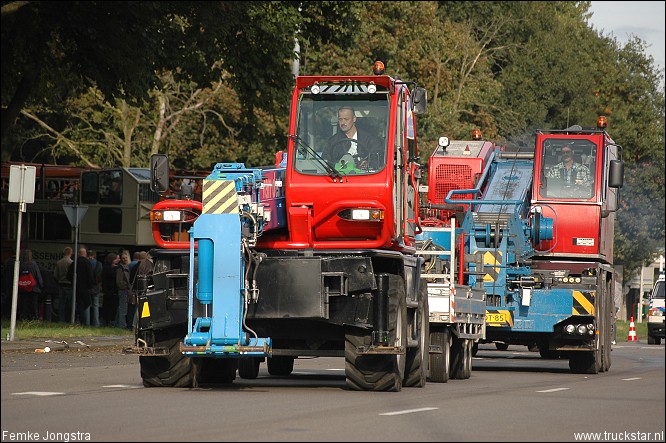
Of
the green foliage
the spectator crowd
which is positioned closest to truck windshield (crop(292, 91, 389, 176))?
the green foliage

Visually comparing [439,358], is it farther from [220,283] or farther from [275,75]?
[275,75]

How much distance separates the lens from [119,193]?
41.8 metres

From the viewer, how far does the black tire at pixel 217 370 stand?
17531 millimetres

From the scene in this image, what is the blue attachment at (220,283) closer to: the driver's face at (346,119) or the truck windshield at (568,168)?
the driver's face at (346,119)

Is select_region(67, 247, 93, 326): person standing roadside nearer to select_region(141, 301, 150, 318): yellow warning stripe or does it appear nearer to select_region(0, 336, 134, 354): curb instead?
select_region(0, 336, 134, 354): curb

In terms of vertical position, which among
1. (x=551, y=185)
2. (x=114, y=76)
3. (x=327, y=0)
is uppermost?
(x=327, y=0)

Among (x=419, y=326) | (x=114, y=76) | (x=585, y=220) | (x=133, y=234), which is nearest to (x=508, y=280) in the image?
(x=585, y=220)

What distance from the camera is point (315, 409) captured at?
537 inches

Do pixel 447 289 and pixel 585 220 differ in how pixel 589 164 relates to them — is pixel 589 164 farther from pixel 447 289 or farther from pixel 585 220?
pixel 447 289

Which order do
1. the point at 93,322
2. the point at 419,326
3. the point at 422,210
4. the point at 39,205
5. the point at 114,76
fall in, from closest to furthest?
the point at 419,326 → the point at 422,210 → the point at 114,76 → the point at 93,322 → the point at 39,205

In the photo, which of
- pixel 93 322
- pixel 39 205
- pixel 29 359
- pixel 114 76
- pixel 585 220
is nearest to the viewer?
pixel 29 359

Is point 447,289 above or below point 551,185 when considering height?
below

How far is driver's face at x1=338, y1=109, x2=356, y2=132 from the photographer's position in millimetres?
17031

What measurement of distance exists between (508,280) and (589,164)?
341 centimetres
